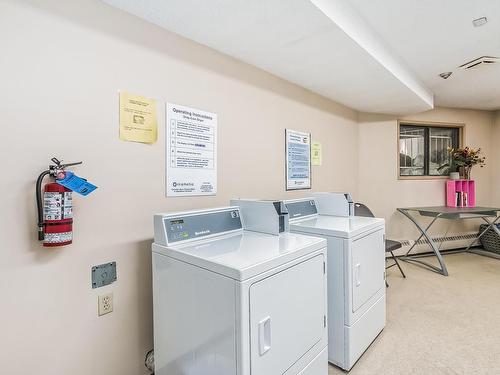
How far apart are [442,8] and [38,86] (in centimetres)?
229

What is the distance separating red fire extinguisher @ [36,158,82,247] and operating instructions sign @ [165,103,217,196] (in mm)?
563

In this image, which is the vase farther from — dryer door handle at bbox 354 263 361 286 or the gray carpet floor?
dryer door handle at bbox 354 263 361 286

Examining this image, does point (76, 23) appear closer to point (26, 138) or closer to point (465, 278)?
point (26, 138)

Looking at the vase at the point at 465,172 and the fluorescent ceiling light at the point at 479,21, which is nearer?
the fluorescent ceiling light at the point at 479,21

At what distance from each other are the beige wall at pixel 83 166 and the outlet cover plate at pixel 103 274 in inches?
1.2

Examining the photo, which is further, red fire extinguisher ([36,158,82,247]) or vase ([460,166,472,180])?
vase ([460,166,472,180])

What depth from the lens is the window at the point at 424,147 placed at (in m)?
4.12

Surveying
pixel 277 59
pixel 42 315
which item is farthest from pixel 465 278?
pixel 42 315

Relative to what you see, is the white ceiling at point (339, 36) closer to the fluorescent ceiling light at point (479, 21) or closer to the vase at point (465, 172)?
the fluorescent ceiling light at point (479, 21)

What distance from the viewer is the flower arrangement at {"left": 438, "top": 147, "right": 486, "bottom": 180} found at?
13.4 ft

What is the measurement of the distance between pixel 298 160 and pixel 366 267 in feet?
3.84

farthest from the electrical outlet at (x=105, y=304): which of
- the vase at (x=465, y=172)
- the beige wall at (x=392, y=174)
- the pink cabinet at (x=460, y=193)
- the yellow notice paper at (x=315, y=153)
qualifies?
the vase at (x=465, y=172)

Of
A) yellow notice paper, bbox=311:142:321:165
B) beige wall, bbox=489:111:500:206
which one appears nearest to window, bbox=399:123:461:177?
beige wall, bbox=489:111:500:206

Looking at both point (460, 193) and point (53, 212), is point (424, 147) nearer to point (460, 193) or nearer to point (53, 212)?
point (460, 193)
